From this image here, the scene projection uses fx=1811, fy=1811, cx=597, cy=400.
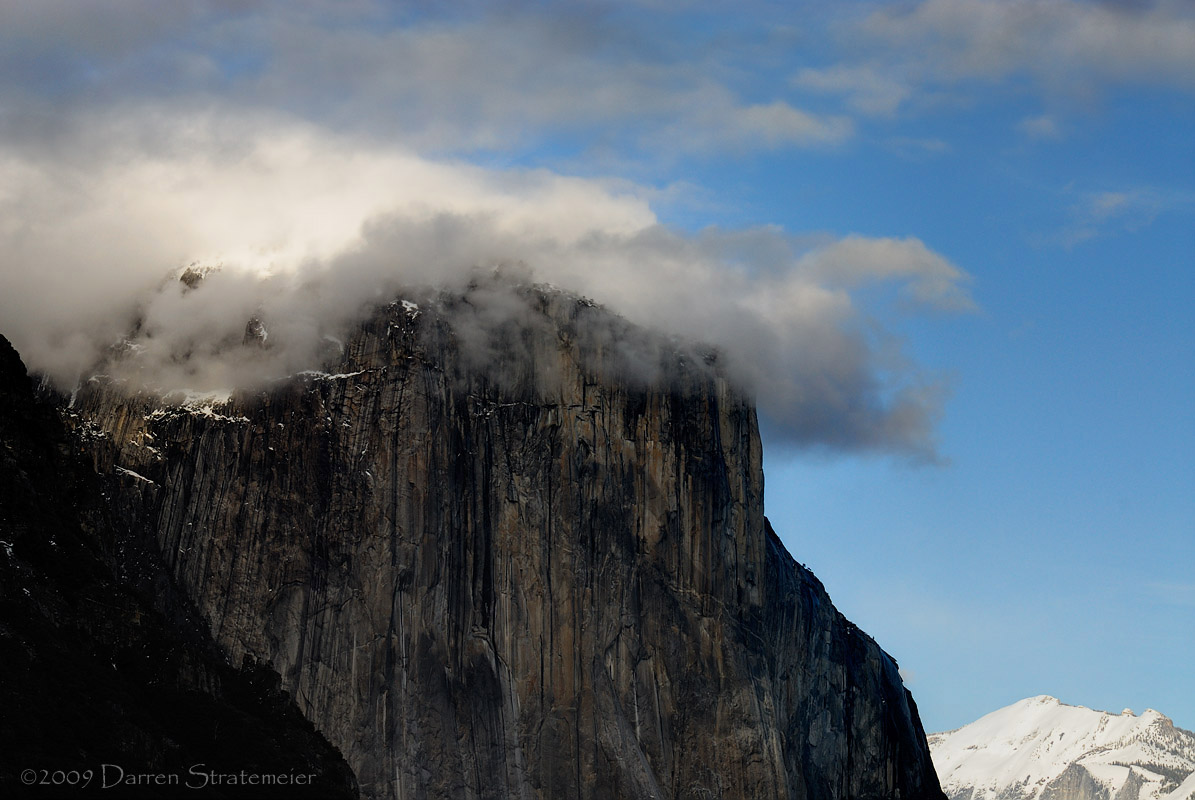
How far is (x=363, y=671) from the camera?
160 metres

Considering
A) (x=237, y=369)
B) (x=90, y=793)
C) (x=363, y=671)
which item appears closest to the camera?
(x=90, y=793)

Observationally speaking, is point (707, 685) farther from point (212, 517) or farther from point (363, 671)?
point (212, 517)

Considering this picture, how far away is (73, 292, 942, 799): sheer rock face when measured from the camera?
161 meters

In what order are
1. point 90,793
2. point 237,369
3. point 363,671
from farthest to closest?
1. point 237,369
2. point 363,671
3. point 90,793

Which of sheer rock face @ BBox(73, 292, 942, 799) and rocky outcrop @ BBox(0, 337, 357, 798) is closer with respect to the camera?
rocky outcrop @ BBox(0, 337, 357, 798)

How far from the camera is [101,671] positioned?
145m

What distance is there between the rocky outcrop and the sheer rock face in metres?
4.17

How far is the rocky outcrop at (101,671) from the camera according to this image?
5295 inches

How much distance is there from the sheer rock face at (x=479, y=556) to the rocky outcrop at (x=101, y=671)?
4.17m

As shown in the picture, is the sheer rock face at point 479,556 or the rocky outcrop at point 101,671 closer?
the rocky outcrop at point 101,671

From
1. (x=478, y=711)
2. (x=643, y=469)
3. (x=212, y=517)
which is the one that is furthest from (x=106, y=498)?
(x=643, y=469)

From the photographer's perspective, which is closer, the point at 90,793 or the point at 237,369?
the point at 90,793

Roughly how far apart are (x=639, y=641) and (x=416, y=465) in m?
27.3

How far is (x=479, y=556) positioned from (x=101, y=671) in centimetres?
3755
